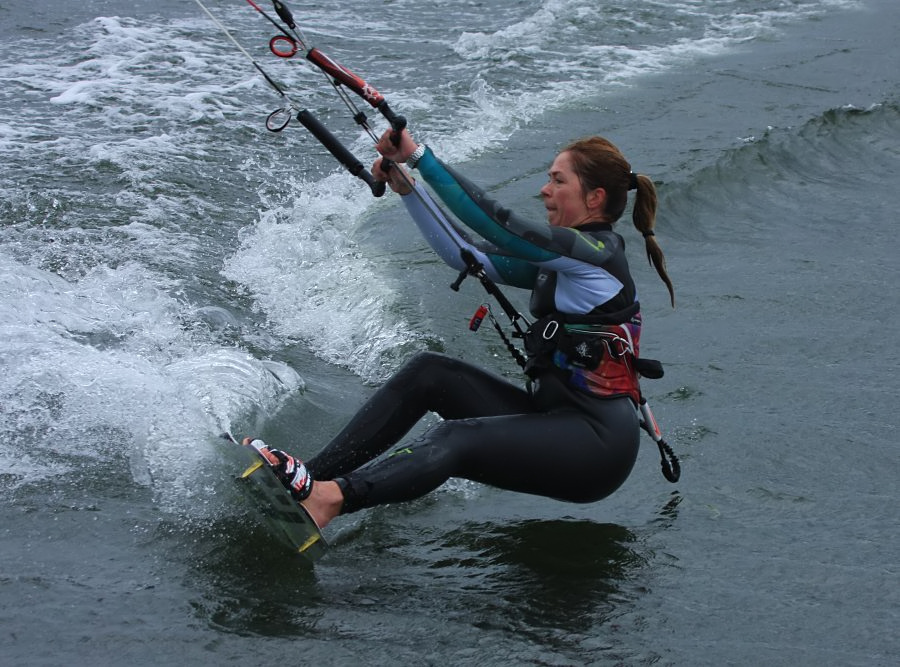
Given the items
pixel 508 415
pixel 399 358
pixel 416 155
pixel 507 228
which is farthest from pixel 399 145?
pixel 399 358

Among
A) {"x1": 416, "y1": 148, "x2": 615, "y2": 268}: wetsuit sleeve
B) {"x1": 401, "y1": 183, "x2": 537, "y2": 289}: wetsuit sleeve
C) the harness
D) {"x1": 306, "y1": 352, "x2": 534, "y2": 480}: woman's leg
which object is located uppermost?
{"x1": 416, "y1": 148, "x2": 615, "y2": 268}: wetsuit sleeve

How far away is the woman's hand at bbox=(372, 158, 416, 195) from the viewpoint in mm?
4328

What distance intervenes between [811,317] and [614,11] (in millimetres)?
11850

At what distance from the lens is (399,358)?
21.0 ft

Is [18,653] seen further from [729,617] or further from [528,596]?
[729,617]

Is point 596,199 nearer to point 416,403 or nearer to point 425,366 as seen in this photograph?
point 425,366

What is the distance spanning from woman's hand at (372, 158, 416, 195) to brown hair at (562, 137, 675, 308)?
0.68 meters

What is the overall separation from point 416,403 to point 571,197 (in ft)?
3.51

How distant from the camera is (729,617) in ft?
12.1

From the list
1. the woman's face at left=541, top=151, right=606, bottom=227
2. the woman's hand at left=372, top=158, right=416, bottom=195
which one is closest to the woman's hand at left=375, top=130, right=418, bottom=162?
the woman's hand at left=372, top=158, right=416, bottom=195

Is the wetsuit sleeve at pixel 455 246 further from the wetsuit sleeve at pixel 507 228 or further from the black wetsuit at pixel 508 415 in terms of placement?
the wetsuit sleeve at pixel 507 228

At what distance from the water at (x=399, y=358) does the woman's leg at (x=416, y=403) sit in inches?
12.5

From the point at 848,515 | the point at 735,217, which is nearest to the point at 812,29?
the point at 735,217

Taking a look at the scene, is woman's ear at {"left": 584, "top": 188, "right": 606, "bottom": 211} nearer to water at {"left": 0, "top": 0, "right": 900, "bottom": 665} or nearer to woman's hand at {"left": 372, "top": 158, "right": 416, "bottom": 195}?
woman's hand at {"left": 372, "top": 158, "right": 416, "bottom": 195}
